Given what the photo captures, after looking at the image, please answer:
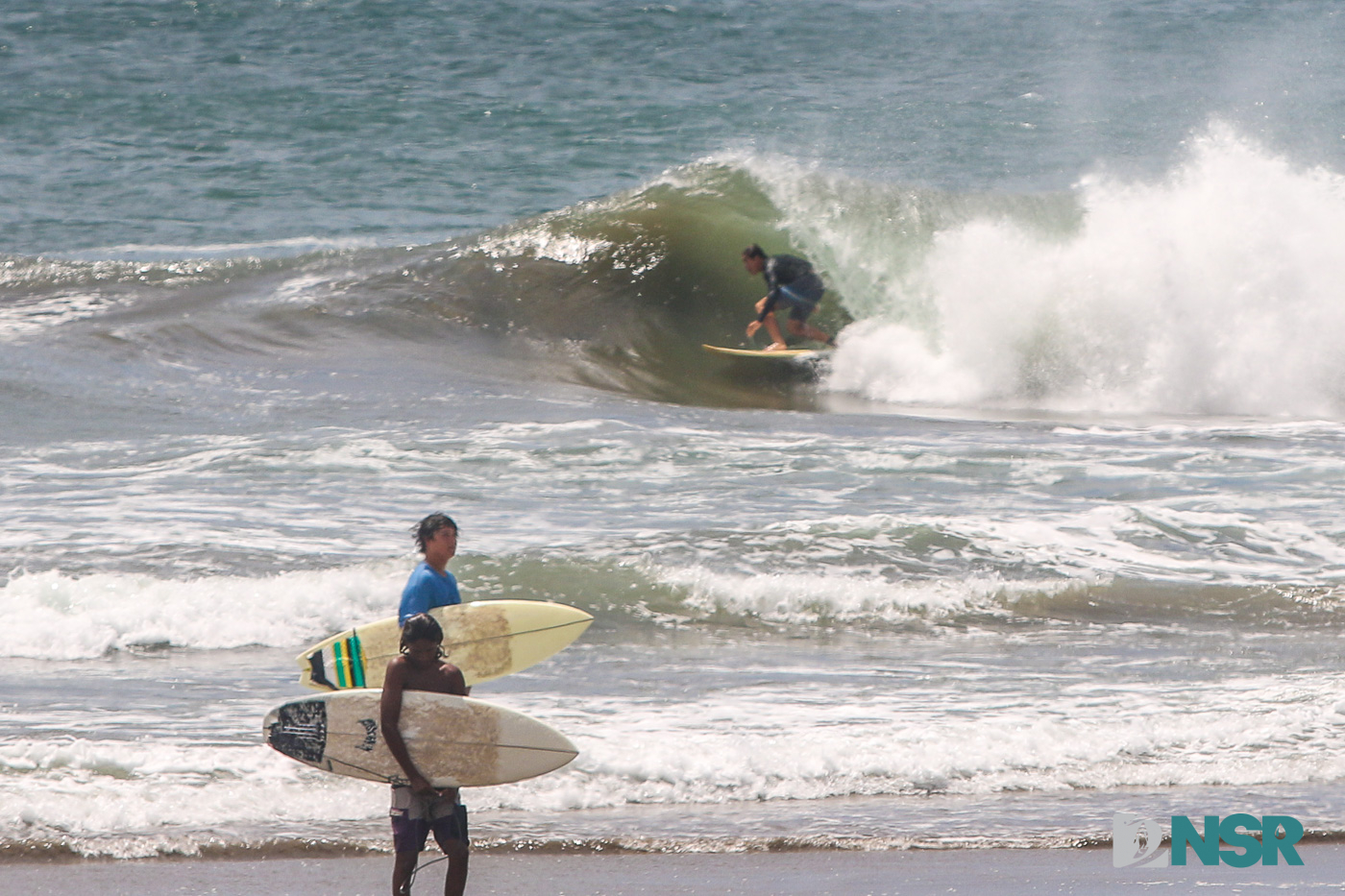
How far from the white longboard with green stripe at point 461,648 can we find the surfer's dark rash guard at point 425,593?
48 cm

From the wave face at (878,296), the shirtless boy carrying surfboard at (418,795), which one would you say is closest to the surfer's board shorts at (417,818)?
the shirtless boy carrying surfboard at (418,795)

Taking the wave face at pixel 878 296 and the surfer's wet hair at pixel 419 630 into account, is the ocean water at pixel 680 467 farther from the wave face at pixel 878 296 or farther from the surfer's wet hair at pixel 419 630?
the surfer's wet hair at pixel 419 630

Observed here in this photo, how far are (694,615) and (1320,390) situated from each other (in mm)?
7604

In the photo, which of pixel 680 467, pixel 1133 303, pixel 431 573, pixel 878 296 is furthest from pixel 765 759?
pixel 878 296

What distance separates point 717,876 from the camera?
4496 mm

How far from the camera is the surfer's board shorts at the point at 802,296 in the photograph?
44.3 feet

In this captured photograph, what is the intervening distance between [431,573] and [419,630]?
1.59 ft

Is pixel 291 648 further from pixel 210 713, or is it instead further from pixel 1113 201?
pixel 1113 201

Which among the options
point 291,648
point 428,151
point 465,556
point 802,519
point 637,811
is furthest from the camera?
point 428,151

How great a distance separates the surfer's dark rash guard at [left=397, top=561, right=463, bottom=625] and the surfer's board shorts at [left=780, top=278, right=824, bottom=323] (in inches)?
369

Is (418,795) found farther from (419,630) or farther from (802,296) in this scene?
(802,296)

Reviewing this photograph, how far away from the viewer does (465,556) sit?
7883mm

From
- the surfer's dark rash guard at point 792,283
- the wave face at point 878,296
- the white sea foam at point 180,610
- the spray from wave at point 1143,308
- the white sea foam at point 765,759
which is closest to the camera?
the white sea foam at point 765,759

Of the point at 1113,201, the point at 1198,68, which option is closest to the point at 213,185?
the point at 1113,201
